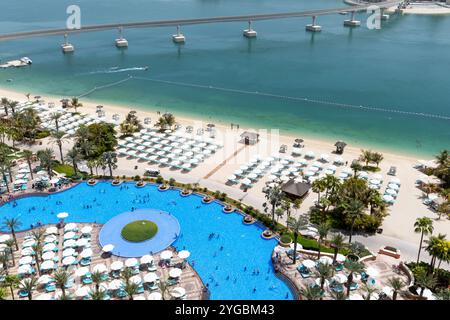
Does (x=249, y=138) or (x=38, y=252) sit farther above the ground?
(x=249, y=138)

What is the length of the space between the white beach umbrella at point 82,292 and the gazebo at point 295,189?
90.8 ft

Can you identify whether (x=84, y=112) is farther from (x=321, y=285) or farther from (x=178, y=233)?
(x=321, y=285)

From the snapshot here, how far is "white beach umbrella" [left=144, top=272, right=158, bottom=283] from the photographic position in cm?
3975

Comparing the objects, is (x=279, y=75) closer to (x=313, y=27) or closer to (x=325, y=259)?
(x=313, y=27)

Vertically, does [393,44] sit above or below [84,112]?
above

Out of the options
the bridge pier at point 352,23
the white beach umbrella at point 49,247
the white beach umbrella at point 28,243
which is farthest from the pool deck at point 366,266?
the bridge pier at point 352,23

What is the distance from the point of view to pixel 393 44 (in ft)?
510

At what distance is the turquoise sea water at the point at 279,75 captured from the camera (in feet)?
285

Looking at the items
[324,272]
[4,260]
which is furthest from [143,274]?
[324,272]

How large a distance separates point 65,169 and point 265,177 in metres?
29.6

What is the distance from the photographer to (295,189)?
55.5m

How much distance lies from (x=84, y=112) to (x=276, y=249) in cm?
5709
